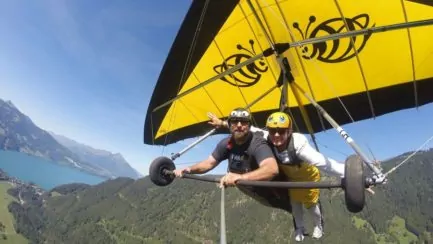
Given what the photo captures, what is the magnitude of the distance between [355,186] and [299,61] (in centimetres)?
759

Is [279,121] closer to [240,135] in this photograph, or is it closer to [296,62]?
[240,135]

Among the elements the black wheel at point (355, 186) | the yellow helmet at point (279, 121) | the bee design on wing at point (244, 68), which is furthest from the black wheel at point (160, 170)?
the bee design on wing at point (244, 68)

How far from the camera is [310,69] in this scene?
11.9 m

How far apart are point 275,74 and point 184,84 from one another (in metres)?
2.81

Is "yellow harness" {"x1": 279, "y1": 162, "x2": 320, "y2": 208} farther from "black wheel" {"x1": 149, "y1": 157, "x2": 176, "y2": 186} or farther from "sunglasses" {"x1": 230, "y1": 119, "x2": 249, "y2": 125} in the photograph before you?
"black wheel" {"x1": 149, "y1": 157, "x2": 176, "y2": 186}

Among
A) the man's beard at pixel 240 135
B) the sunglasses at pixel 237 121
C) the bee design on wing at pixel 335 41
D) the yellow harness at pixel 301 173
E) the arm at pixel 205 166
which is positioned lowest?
the yellow harness at pixel 301 173

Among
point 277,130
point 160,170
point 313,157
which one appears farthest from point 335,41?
point 160,170

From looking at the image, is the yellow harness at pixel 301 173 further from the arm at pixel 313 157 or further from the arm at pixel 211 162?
the arm at pixel 211 162

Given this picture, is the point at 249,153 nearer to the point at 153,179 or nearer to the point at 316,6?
the point at 153,179

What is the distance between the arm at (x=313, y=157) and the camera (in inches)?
277

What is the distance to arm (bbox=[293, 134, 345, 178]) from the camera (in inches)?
277

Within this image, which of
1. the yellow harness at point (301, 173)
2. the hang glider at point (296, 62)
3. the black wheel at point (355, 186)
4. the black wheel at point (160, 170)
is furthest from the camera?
the hang glider at point (296, 62)

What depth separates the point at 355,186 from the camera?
4516 mm

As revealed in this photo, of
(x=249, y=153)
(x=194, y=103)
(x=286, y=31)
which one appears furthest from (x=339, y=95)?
(x=249, y=153)
